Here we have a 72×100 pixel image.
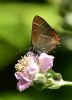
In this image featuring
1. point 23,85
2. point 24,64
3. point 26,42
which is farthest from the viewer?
point 26,42

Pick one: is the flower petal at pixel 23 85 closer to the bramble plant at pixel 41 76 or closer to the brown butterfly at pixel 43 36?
the bramble plant at pixel 41 76

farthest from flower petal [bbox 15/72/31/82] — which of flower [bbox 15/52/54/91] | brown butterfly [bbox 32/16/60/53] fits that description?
brown butterfly [bbox 32/16/60/53]

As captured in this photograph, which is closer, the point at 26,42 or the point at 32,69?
the point at 32,69

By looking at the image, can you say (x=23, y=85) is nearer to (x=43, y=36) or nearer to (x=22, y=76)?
(x=22, y=76)

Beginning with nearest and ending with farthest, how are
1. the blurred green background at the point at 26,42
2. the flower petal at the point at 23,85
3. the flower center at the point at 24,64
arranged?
the flower petal at the point at 23,85 < the flower center at the point at 24,64 < the blurred green background at the point at 26,42

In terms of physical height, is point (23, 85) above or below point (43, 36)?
below

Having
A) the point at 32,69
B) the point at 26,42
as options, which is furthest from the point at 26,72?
the point at 26,42

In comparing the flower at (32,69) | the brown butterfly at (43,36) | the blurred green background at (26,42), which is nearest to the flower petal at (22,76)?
the flower at (32,69)
